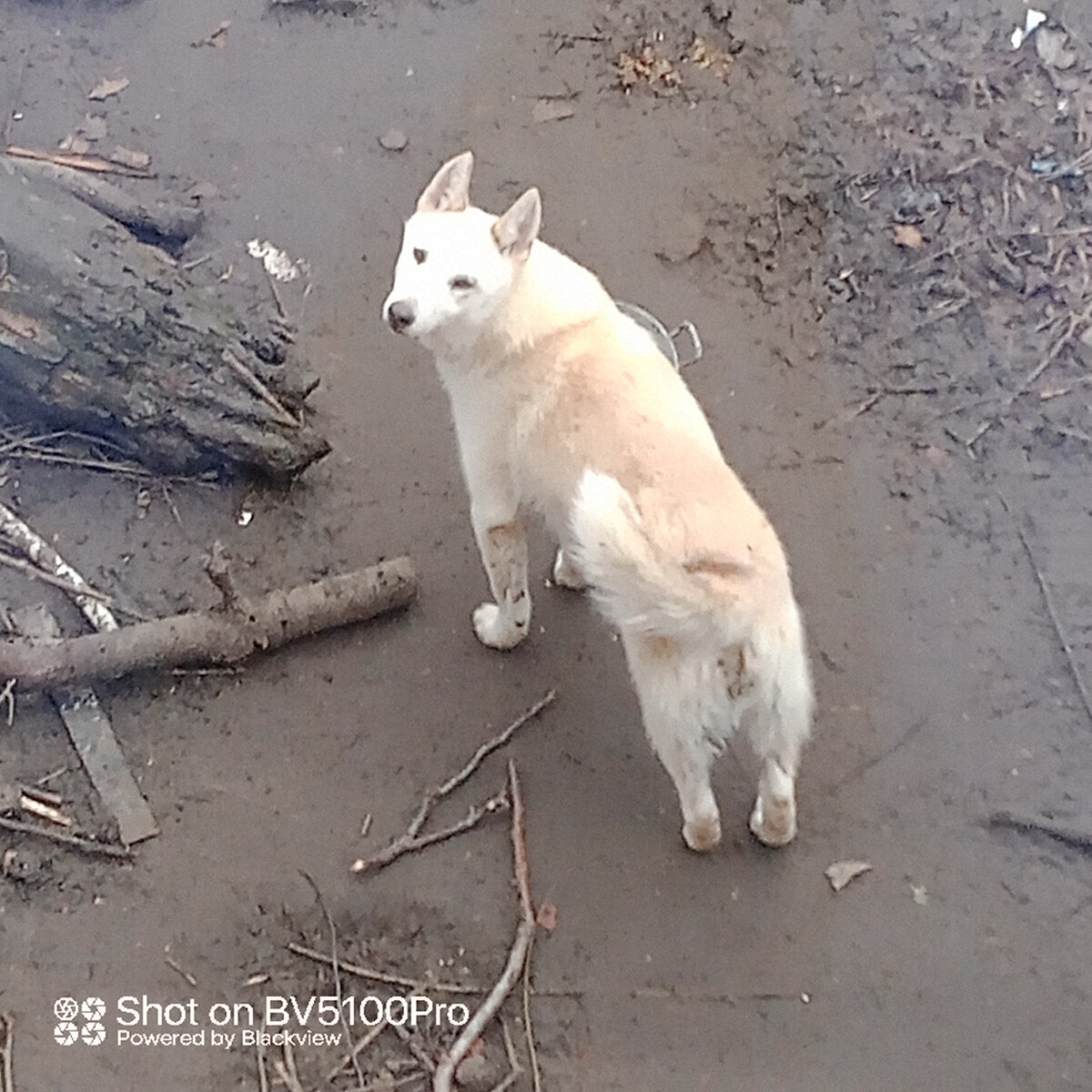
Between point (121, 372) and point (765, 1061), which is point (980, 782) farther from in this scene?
point (121, 372)

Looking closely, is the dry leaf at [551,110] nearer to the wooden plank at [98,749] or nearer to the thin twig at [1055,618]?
the thin twig at [1055,618]

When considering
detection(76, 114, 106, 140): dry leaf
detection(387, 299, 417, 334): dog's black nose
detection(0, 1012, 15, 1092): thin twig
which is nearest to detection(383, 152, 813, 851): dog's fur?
detection(387, 299, 417, 334): dog's black nose

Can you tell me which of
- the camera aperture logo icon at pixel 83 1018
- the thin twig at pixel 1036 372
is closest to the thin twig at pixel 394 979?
the camera aperture logo icon at pixel 83 1018

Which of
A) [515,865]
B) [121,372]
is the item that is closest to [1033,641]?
[515,865]

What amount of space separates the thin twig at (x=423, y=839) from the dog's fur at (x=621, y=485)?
1.49 ft

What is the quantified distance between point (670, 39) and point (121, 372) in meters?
2.43

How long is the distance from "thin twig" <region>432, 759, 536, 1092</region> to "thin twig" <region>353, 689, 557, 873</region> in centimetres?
10

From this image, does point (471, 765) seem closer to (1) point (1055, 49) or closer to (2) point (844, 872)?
(2) point (844, 872)

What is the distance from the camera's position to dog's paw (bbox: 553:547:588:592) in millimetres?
3187

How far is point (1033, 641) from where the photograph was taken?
124 inches

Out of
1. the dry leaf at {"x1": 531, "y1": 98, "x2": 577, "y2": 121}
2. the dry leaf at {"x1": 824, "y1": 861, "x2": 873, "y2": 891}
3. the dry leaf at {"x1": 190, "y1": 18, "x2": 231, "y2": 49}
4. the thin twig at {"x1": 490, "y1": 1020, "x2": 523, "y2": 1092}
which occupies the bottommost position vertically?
the thin twig at {"x1": 490, "y1": 1020, "x2": 523, "y2": 1092}

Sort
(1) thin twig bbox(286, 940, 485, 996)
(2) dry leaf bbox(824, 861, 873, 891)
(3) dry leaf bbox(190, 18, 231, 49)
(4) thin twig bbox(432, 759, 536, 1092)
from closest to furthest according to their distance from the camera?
(4) thin twig bbox(432, 759, 536, 1092)
(1) thin twig bbox(286, 940, 485, 996)
(2) dry leaf bbox(824, 861, 873, 891)
(3) dry leaf bbox(190, 18, 231, 49)

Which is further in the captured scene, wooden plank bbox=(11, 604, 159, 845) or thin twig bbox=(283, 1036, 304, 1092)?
wooden plank bbox=(11, 604, 159, 845)

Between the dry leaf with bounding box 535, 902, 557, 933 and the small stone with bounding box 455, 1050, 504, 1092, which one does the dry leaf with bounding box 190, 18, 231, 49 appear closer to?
the dry leaf with bounding box 535, 902, 557, 933
